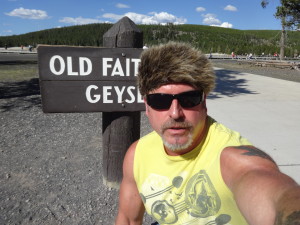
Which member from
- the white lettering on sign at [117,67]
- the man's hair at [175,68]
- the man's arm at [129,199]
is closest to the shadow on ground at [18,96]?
the white lettering on sign at [117,67]

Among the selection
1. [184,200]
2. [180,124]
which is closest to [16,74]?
[180,124]

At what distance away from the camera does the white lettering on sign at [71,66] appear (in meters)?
2.22

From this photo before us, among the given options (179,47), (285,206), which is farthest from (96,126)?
(285,206)

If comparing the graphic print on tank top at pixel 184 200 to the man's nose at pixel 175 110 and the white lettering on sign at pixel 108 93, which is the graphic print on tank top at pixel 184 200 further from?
the white lettering on sign at pixel 108 93

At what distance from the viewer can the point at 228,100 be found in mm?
7770

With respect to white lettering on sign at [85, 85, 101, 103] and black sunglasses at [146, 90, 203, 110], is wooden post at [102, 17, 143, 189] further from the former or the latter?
black sunglasses at [146, 90, 203, 110]

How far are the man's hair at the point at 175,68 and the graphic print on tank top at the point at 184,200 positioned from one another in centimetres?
49

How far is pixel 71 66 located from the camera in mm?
2256

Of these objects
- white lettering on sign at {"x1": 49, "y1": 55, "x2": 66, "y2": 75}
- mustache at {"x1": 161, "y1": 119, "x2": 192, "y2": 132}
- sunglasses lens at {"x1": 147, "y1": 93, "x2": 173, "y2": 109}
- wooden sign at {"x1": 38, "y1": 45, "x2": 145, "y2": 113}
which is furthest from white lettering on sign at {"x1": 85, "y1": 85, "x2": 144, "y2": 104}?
mustache at {"x1": 161, "y1": 119, "x2": 192, "y2": 132}

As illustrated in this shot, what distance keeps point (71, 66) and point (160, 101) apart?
3.67ft

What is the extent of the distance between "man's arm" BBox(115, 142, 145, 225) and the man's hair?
453 mm

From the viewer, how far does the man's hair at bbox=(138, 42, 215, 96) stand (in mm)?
1434

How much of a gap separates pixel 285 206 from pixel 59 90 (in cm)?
195

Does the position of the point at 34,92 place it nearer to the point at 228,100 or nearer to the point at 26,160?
the point at 26,160
